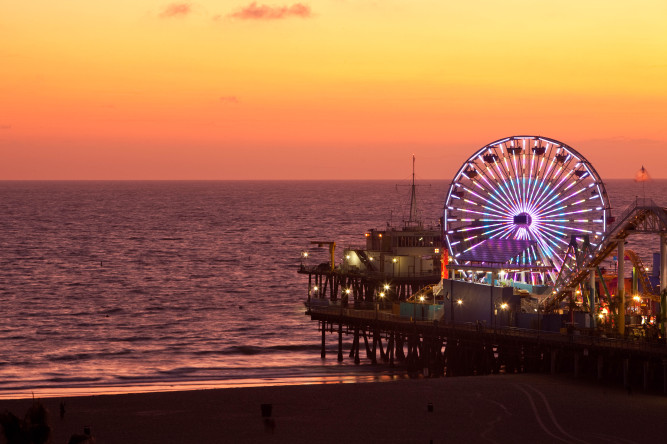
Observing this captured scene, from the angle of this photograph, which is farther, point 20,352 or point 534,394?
point 20,352

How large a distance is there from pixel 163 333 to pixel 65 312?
18.1 meters

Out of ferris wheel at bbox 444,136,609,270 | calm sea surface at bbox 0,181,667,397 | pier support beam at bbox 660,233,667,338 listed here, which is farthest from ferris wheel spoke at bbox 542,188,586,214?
pier support beam at bbox 660,233,667,338

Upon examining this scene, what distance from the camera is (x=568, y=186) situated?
95.4m

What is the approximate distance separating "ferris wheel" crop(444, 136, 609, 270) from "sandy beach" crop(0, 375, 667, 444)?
77.4ft

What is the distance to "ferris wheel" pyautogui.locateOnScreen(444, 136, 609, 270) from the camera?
94000 mm

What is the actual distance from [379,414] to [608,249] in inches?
1007

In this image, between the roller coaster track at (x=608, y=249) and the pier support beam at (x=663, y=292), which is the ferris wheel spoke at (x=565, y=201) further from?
the pier support beam at (x=663, y=292)

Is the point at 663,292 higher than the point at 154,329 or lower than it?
higher

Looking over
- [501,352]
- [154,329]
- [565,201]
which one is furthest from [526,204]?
[154,329]

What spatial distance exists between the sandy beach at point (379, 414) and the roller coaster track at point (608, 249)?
37.8ft

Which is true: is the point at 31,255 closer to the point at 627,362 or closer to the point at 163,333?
the point at 163,333

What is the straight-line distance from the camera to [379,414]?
61844 millimetres

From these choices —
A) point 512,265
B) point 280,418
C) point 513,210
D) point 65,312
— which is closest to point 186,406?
point 280,418

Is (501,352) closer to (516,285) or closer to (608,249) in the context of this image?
(608,249)
